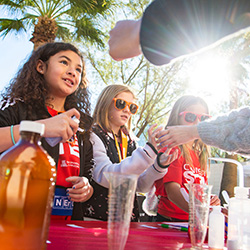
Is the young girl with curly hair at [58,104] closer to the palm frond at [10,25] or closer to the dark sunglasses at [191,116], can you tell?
the dark sunglasses at [191,116]

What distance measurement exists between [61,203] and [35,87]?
0.84m

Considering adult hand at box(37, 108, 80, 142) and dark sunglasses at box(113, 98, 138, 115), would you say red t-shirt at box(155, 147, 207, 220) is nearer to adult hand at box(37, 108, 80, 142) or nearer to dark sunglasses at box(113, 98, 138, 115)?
dark sunglasses at box(113, 98, 138, 115)

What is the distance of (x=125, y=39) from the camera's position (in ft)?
3.41

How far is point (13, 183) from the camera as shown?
582 mm

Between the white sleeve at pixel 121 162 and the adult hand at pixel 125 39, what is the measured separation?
1010 mm

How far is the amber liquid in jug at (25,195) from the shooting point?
22.2 inches

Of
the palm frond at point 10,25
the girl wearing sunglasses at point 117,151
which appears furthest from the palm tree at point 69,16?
the girl wearing sunglasses at point 117,151

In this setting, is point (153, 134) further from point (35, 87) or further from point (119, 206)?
point (119, 206)

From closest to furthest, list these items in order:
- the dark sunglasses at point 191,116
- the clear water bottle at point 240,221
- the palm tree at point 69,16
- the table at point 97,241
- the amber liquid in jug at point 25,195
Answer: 1. the amber liquid in jug at point 25,195
2. the table at point 97,241
3. the clear water bottle at point 240,221
4. the dark sunglasses at point 191,116
5. the palm tree at point 69,16

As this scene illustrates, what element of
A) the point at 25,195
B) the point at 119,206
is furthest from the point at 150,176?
the point at 25,195

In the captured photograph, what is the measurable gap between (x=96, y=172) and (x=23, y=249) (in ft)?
5.73

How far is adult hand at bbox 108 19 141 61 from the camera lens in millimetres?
999

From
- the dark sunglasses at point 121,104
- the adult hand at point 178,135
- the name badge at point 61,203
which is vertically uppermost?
the dark sunglasses at point 121,104

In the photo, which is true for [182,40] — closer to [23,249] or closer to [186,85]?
[23,249]
